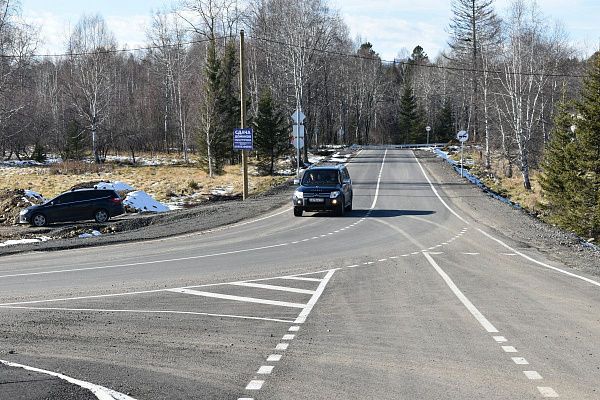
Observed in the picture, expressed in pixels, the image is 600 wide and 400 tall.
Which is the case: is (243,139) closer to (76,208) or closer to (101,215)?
(101,215)

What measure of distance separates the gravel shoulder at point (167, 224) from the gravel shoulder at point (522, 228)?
975cm

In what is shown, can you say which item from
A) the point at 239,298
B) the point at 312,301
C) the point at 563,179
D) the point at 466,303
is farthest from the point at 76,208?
the point at 563,179

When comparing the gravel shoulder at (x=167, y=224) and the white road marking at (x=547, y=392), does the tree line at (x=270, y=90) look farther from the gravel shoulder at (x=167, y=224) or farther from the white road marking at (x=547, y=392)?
the white road marking at (x=547, y=392)

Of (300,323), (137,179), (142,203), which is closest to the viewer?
(300,323)

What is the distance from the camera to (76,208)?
31000 millimetres

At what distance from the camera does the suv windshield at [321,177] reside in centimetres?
2852

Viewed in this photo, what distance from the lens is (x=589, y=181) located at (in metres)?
33.0

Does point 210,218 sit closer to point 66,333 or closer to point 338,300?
point 338,300

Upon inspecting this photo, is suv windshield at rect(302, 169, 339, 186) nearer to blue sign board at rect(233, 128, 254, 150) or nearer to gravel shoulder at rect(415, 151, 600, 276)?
A: gravel shoulder at rect(415, 151, 600, 276)

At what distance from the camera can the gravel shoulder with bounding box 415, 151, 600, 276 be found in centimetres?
1731

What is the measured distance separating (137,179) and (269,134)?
10793mm

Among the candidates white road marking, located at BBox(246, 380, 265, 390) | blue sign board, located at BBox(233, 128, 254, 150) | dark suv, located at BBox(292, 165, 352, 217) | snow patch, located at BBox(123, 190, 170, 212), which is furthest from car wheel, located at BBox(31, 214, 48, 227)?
white road marking, located at BBox(246, 380, 265, 390)

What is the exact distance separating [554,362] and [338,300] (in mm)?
4665

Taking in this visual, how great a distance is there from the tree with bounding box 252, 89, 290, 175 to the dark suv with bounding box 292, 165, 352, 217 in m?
23.3
